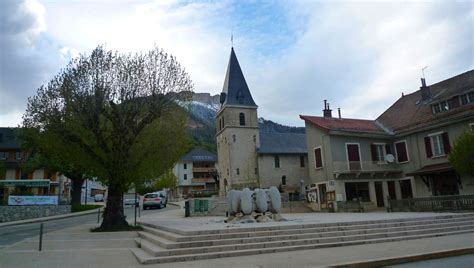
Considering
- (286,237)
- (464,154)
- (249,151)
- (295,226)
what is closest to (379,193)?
(464,154)

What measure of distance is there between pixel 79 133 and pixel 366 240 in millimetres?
12613

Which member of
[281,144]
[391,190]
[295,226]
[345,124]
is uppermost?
[281,144]

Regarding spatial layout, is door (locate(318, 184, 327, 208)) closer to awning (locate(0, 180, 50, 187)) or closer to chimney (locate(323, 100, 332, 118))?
chimney (locate(323, 100, 332, 118))

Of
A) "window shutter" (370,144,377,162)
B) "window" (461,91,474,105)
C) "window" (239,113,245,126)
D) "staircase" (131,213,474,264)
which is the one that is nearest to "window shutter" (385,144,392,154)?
"window shutter" (370,144,377,162)

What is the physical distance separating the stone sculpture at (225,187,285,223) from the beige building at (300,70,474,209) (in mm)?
13567

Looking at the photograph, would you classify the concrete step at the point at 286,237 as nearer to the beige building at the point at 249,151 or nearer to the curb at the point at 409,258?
the curb at the point at 409,258

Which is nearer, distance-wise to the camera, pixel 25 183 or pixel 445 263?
pixel 445 263

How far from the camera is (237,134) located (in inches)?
1885

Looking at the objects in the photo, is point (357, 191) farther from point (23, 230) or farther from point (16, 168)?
point (16, 168)

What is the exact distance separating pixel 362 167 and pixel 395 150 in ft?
13.0

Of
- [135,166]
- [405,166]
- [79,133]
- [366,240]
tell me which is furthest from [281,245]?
[405,166]

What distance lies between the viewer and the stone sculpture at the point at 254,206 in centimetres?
1505

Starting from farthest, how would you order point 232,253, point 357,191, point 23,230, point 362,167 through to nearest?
1. point 357,191
2. point 362,167
3. point 23,230
4. point 232,253

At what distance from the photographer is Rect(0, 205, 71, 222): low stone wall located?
25.4 m
